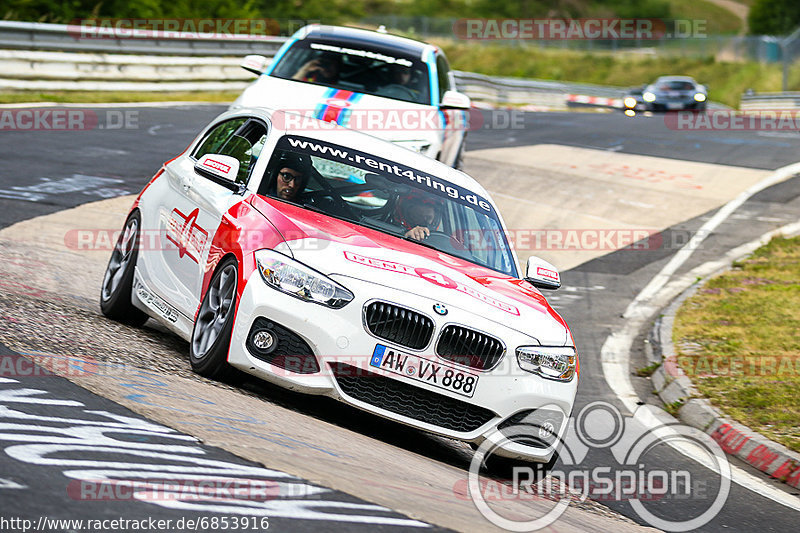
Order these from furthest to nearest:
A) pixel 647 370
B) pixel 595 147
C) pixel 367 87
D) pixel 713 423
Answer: pixel 595 147, pixel 367 87, pixel 647 370, pixel 713 423

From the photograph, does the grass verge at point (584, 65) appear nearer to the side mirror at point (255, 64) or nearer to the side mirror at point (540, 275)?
the side mirror at point (255, 64)

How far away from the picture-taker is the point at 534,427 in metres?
6.18

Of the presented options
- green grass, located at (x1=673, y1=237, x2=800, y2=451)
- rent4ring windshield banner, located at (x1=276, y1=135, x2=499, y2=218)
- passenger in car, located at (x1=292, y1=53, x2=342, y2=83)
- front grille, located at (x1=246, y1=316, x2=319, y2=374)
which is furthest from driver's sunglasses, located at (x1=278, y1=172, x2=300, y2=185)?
passenger in car, located at (x1=292, y1=53, x2=342, y2=83)

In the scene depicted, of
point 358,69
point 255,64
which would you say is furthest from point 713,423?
point 255,64

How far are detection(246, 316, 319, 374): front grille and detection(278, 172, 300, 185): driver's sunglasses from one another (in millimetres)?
1396

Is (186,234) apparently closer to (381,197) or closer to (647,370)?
(381,197)

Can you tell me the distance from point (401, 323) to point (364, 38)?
26.0ft

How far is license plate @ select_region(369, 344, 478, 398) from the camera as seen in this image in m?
5.82

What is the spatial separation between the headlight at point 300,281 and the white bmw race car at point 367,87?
5.60 m

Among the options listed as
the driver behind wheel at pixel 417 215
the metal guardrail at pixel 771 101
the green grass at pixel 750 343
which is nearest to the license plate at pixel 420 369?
the driver behind wheel at pixel 417 215

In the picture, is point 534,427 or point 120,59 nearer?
point 534,427

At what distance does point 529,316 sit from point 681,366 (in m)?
3.92

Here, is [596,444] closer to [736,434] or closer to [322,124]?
[736,434]

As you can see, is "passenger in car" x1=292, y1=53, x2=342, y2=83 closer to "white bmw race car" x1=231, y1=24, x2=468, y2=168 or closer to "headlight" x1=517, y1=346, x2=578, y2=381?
"white bmw race car" x1=231, y1=24, x2=468, y2=168
